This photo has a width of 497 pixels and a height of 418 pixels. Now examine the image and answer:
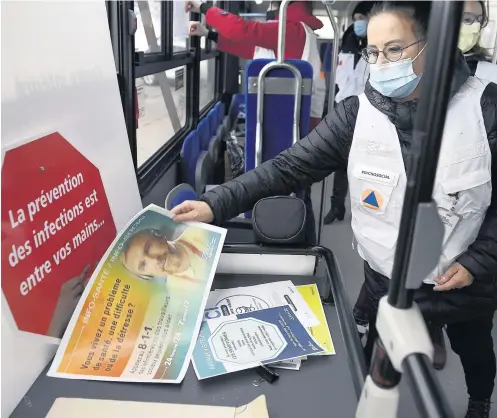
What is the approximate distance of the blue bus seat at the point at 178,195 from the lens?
104 centimetres

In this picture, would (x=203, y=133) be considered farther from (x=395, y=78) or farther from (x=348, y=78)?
(x=395, y=78)

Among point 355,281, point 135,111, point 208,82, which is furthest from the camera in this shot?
point 208,82

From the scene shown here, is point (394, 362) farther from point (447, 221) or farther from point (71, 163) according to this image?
point (447, 221)

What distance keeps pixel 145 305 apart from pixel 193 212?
24cm

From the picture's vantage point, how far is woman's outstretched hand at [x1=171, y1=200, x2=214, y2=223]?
36.4 inches

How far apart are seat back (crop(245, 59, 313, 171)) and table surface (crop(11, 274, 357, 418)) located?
1328 millimetres

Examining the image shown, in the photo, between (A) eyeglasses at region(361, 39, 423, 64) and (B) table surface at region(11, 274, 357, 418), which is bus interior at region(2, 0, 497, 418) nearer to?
(B) table surface at region(11, 274, 357, 418)

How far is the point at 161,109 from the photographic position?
2793 mm

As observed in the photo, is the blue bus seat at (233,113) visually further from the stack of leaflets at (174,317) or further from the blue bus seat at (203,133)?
the stack of leaflets at (174,317)

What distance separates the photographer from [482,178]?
100 centimetres

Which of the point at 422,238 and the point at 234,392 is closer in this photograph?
the point at 422,238

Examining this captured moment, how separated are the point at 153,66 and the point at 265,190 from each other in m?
1.19

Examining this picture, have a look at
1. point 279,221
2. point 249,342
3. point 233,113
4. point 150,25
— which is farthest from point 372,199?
point 233,113

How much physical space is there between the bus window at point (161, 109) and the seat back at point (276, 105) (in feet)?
1.63
